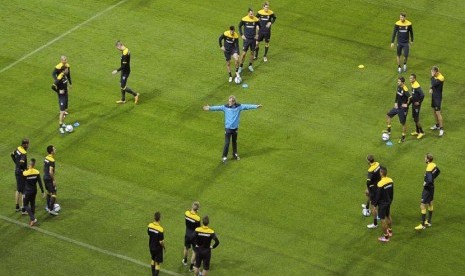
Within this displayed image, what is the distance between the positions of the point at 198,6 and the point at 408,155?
15100mm

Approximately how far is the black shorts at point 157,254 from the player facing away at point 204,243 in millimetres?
1029

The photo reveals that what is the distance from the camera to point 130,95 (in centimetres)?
4244

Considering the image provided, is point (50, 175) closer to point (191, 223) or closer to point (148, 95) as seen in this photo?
point (191, 223)

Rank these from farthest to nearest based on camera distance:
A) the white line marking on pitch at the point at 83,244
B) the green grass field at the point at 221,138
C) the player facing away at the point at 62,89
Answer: the player facing away at the point at 62,89, the green grass field at the point at 221,138, the white line marking on pitch at the point at 83,244

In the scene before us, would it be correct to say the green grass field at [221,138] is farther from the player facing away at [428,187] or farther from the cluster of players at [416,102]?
the player facing away at [428,187]

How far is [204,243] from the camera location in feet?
102

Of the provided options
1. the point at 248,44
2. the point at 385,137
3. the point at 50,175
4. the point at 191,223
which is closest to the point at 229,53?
the point at 248,44

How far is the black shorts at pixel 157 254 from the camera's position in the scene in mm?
31188

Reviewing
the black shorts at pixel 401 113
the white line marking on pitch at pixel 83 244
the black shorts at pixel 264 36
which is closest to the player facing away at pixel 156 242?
the white line marking on pitch at pixel 83 244

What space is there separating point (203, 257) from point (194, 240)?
58 cm

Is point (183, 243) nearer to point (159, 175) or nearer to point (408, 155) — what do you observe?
point (159, 175)

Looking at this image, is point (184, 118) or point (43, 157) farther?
point (184, 118)

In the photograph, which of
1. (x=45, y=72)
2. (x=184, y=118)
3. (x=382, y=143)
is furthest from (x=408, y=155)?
(x=45, y=72)

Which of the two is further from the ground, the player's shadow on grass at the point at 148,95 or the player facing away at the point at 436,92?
the player facing away at the point at 436,92
